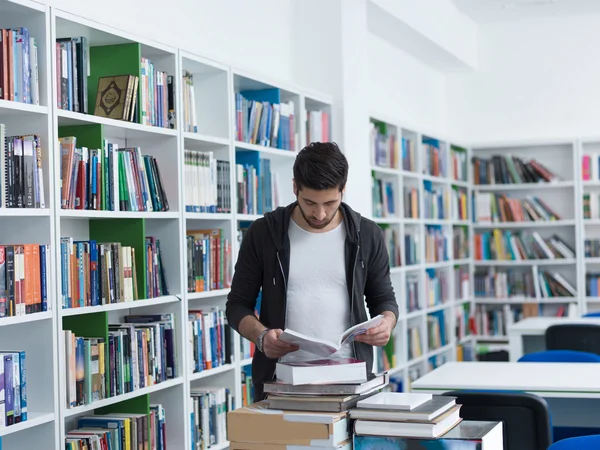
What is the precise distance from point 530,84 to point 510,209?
4.16 feet

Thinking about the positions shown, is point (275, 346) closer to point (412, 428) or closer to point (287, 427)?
point (287, 427)

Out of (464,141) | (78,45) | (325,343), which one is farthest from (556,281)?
(325,343)

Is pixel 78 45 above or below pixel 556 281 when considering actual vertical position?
above

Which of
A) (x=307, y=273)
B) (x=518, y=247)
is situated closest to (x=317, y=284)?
(x=307, y=273)

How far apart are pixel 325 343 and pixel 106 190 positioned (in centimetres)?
157

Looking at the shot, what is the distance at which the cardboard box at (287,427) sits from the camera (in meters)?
2.04

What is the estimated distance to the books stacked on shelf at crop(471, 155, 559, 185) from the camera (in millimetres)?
8688

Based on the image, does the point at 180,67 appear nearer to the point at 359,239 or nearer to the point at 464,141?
the point at 359,239

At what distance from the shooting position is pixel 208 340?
4.36 meters

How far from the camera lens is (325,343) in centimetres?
233

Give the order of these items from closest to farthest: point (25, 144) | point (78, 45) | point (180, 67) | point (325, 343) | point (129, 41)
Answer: point (325, 343), point (25, 144), point (78, 45), point (129, 41), point (180, 67)

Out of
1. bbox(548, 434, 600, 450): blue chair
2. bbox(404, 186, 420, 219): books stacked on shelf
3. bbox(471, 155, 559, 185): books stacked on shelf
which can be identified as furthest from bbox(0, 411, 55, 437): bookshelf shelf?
bbox(471, 155, 559, 185): books stacked on shelf

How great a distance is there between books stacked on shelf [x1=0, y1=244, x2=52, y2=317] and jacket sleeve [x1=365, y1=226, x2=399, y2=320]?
1.14 meters

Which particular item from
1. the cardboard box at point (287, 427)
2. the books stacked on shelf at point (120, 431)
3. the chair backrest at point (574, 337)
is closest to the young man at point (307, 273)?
the cardboard box at point (287, 427)
